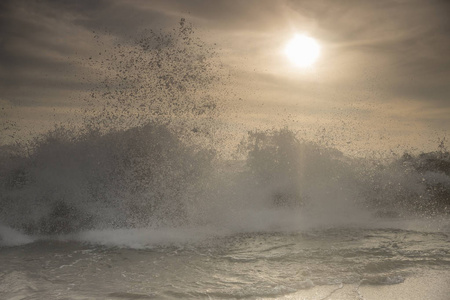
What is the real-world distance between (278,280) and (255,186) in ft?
14.5

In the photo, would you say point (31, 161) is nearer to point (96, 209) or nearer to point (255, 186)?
point (96, 209)

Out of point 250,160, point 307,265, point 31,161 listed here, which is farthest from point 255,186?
point 31,161

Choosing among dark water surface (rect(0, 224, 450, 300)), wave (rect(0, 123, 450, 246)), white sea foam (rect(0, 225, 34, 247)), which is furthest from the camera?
wave (rect(0, 123, 450, 246))

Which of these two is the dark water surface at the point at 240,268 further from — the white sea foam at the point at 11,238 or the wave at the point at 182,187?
the wave at the point at 182,187

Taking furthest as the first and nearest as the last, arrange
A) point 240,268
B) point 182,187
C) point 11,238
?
point 182,187
point 11,238
point 240,268

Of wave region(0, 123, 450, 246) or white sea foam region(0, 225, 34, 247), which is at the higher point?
wave region(0, 123, 450, 246)

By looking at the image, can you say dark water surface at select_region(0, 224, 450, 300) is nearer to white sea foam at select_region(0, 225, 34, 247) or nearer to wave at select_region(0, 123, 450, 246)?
white sea foam at select_region(0, 225, 34, 247)

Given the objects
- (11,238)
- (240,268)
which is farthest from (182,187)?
(240,268)

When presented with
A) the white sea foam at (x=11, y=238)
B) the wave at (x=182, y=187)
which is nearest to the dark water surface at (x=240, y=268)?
the white sea foam at (x=11, y=238)

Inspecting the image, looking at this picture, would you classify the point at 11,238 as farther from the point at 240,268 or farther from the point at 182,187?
the point at 240,268

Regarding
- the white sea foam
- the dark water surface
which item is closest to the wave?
the white sea foam

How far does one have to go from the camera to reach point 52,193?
728 cm

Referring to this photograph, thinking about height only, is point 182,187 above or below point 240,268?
above

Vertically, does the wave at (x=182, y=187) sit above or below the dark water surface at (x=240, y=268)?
above
